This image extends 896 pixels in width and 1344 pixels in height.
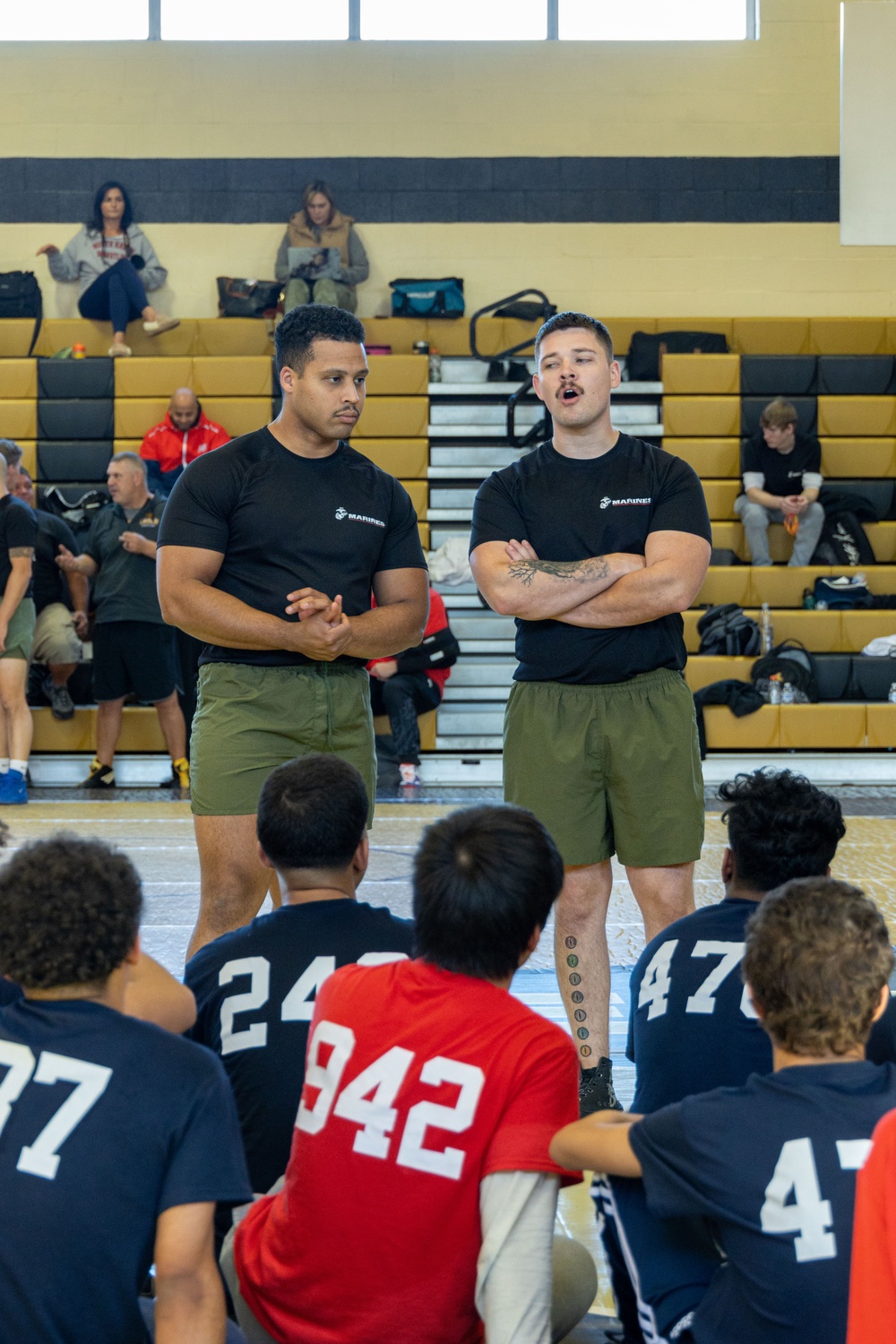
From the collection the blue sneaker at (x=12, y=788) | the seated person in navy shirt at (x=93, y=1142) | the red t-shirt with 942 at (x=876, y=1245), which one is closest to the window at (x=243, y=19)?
the blue sneaker at (x=12, y=788)

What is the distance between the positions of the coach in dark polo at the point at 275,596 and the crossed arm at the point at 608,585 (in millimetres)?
306

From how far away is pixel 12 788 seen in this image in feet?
22.6

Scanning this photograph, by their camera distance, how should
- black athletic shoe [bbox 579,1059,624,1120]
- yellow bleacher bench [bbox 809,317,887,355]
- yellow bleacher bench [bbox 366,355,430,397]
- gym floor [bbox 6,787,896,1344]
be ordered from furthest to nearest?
yellow bleacher bench [bbox 809,317,887,355]
yellow bleacher bench [bbox 366,355,430,397]
gym floor [bbox 6,787,896,1344]
black athletic shoe [bbox 579,1059,624,1120]

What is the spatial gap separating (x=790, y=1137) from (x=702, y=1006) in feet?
1.73

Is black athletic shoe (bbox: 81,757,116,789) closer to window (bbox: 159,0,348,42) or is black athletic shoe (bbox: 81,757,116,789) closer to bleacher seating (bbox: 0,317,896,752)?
bleacher seating (bbox: 0,317,896,752)

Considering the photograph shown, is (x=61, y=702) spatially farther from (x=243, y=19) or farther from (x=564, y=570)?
(x=243, y=19)

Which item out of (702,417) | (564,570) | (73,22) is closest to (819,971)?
(564,570)

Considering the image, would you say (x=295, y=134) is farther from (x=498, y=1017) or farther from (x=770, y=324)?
(x=498, y=1017)

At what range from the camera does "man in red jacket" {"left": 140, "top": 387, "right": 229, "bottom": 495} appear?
29.9 feet

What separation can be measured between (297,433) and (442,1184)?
1850mm

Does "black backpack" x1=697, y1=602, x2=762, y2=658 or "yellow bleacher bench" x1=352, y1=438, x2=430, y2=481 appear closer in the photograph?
"black backpack" x1=697, y1=602, x2=762, y2=658

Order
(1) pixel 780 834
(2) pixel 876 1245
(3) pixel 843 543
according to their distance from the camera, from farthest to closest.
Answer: (3) pixel 843 543 → (1) pixel 780 834 → (2) pixel 876 1245

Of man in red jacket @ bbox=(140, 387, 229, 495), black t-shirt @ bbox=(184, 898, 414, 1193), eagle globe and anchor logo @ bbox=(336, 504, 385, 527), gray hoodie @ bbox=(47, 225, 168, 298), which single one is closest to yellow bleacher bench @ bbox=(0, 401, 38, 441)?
man in red jacket @ bbox=(140, 387, 229, 495)

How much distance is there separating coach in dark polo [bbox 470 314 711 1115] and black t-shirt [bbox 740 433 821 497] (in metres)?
6.60
